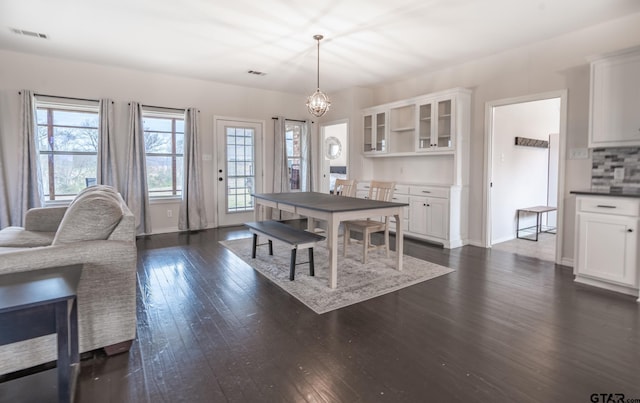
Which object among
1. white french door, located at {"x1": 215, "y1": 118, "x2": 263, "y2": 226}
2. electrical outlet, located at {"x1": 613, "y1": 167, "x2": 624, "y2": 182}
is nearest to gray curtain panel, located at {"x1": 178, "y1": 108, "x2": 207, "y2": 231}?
white french door, located at {"x1": 215, "y1": 118, "x2": 263, "y2": 226}

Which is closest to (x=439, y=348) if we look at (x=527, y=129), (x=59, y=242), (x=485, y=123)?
(x=59, y=242)

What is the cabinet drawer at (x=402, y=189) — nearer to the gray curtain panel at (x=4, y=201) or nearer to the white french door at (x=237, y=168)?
the white french door at (x=237, y=168)

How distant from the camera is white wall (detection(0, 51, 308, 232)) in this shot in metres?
4.66

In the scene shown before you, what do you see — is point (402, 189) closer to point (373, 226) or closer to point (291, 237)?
point (373, 226)

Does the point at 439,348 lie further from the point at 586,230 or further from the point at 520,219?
the point at 520,219

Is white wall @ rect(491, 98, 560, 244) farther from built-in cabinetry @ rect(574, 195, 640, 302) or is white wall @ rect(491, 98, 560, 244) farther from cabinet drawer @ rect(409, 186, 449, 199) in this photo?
built-in cabinetry @ rect(574, 195, 640, 302)

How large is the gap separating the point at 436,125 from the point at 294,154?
124 inches

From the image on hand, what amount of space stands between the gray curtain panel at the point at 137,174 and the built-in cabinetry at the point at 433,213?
13.5ft

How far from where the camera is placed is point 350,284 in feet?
10.8

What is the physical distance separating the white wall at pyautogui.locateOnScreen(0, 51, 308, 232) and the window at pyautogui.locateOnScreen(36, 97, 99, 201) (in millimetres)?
248

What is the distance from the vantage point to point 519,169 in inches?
216

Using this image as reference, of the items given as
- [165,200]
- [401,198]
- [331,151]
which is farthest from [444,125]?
[165,200]

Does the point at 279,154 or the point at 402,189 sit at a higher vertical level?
the point at 279,154

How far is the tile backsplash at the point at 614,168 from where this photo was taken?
3404 mm
